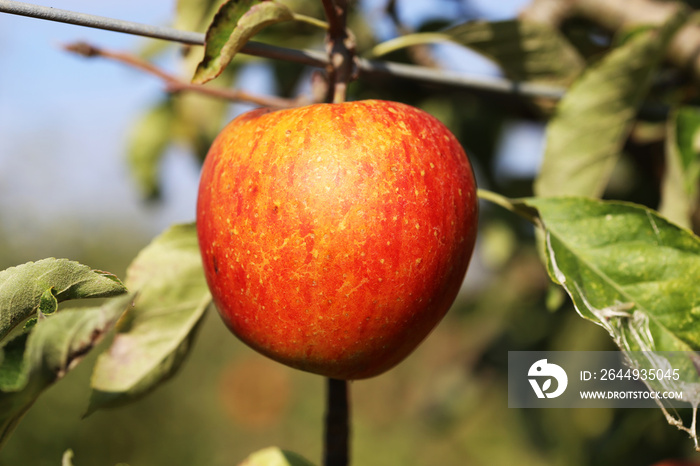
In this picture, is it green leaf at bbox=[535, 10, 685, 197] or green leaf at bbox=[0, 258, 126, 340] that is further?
green leaf at bbox=[535, 10, 685, 197]

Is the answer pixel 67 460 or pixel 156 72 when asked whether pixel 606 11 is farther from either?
pixel 67 460

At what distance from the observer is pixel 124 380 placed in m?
0.57

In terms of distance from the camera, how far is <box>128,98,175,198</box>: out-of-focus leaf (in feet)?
4.49

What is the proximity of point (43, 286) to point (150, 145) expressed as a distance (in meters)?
1.02

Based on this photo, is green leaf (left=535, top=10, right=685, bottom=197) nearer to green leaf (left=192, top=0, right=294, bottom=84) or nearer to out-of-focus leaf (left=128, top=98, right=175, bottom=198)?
green leaf (left=192, top=0, right=294, bottom=84)

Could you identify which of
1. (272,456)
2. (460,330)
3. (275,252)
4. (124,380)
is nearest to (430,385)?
(460,330)

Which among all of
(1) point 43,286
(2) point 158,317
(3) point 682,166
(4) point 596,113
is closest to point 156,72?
(2) point 158,317

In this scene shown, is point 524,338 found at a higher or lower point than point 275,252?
lower

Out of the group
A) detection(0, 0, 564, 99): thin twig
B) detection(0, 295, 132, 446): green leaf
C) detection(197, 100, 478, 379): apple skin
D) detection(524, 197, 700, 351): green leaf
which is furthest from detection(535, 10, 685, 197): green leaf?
detection(0, 295, 132, 446): green leaf

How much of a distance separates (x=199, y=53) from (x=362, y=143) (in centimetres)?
55

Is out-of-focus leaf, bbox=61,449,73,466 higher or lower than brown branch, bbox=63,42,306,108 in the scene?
lower

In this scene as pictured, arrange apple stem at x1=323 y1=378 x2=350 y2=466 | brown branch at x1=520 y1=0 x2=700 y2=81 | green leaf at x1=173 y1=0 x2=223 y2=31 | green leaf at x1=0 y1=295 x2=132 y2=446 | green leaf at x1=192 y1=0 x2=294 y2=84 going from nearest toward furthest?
green leaf at x1=0 y1=295 x2=132 y2=446 < green leaf at x1=192 y1=0 x2=294 y2=84 < apple stem at x1=323 y1=378 x2=350 y2=466 < green leaf at x1=173 y1=0 x2=223 y2=31 < brown branch at x1=520 y1=0 x2=700 y2=81

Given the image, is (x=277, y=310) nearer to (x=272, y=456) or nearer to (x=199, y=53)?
(x=272, y=456)

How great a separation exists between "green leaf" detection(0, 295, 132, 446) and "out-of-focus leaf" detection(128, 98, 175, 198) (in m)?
1.10
